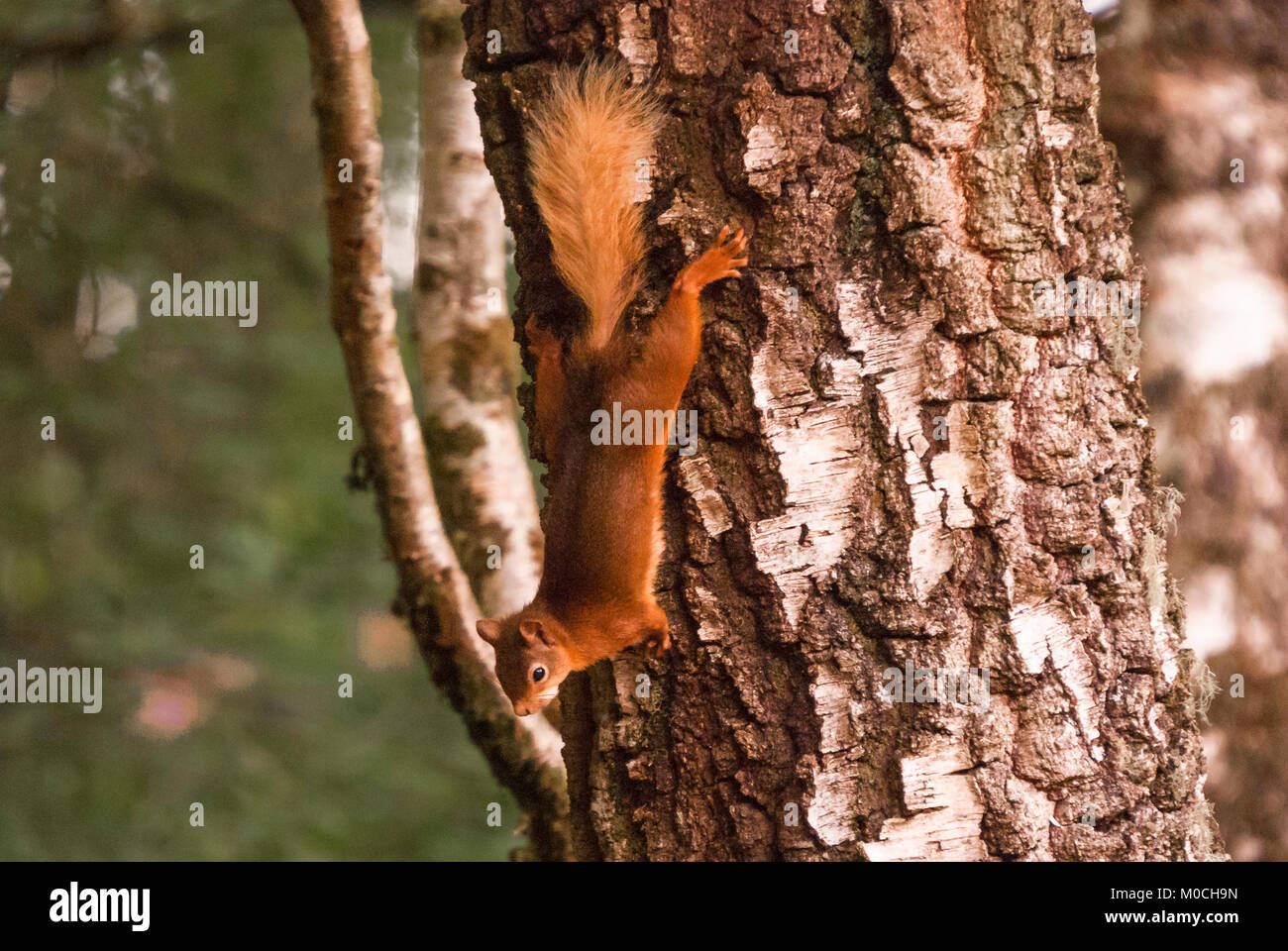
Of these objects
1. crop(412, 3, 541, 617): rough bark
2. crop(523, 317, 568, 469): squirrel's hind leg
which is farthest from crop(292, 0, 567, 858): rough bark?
crop(523, 317, 568, 469): squirrel's hind leg

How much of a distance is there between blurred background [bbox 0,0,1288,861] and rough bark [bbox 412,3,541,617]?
1019mm

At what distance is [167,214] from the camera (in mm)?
3645

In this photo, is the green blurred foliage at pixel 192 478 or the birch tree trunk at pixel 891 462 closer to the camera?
the birch tree trunk at pixel 891 462

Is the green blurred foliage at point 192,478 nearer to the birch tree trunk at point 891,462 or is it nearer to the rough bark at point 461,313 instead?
the rough bark at point 461,313

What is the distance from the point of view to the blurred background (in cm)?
242

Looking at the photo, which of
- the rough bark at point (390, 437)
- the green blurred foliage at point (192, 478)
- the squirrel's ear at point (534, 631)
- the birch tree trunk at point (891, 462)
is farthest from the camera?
the green blurred foliage at point (192, 478)

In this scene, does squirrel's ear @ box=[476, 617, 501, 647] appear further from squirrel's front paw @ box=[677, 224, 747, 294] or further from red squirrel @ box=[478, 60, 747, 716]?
squirrel's front paw @ box=[677, 224, 747, 294]

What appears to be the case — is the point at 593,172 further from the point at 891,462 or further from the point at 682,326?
the point at 891,462

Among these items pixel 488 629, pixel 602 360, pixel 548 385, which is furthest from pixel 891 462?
pixel 488 629

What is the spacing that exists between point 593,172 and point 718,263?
0.85 ft

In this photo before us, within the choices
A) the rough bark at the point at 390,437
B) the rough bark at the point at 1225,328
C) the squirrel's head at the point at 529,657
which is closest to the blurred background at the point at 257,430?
the rough bark at the point at 1225,328

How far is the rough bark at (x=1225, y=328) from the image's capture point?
240 cm

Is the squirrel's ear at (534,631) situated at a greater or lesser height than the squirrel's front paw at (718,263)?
lesser

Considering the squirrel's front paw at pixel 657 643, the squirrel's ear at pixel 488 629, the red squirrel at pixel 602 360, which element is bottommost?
the squirrel's front paw at pixel 657 643
